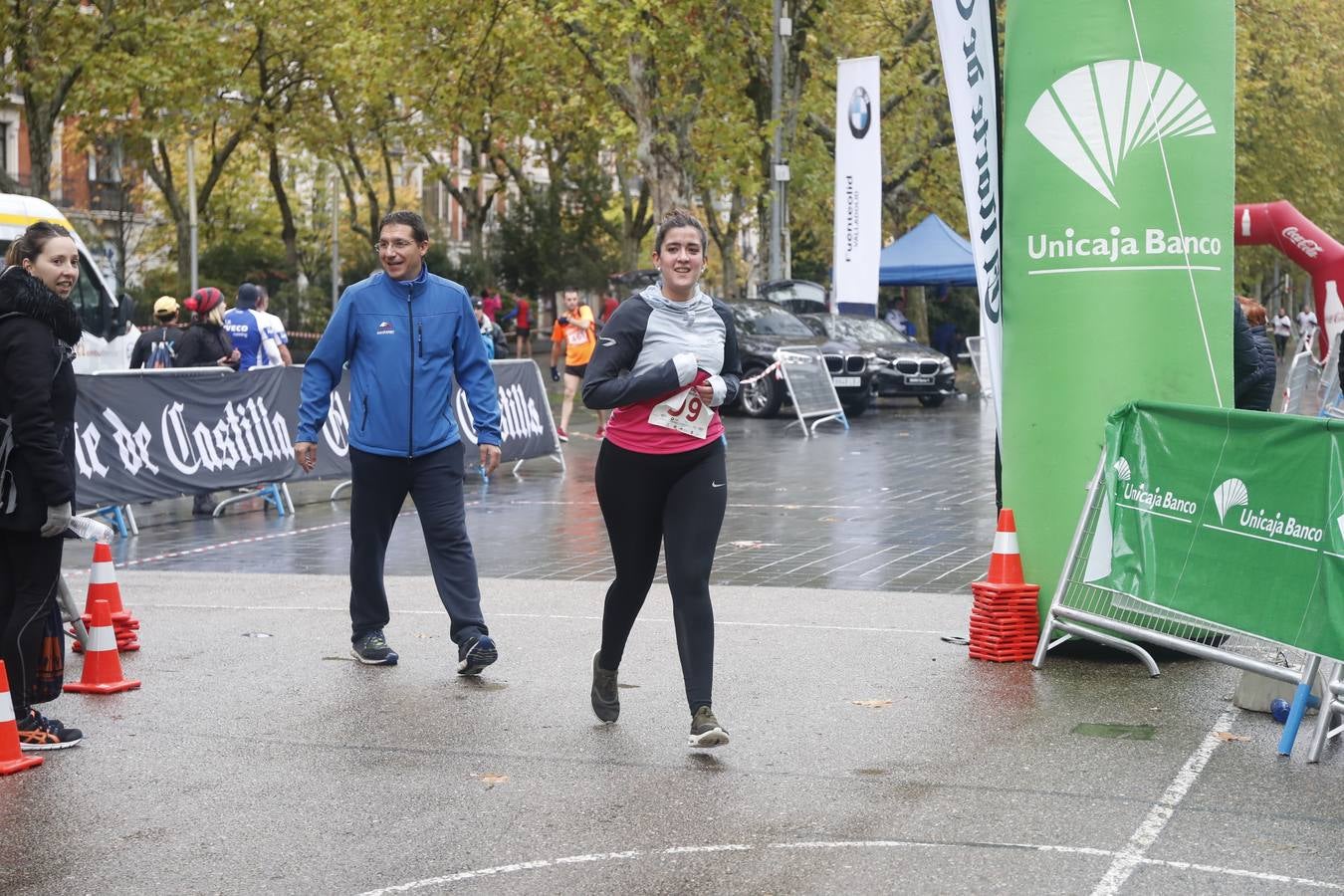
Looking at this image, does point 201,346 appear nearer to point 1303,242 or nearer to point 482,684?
point 482,684

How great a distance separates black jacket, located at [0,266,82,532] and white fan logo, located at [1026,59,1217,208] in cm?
419

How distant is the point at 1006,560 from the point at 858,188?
1923 cm

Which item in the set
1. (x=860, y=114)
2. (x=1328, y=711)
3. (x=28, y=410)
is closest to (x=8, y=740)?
(x=28, y=410)

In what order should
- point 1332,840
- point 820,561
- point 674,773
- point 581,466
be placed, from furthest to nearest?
1. point 581,466
2. point 820,561
3. point 674,773
4. point 1332,840

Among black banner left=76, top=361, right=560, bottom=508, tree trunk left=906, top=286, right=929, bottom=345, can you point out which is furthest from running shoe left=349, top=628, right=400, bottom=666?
tree trunk left=906, top=286, right=929, bottom=345

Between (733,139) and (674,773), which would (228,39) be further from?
(674,773)

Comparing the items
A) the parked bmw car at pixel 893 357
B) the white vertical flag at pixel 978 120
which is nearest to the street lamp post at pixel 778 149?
the parked bmw car at pixel 893 357

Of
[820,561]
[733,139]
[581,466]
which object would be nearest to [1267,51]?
[733,139]

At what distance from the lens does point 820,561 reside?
→ 1120 centimetres

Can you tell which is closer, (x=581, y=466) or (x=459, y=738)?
(x=459, y=738)

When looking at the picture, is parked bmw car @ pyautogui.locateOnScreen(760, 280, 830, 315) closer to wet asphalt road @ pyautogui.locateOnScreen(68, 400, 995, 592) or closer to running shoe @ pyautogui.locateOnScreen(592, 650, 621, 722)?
wet asphalt road @ pyautogui.locateOnScreen(68, 400, 995, 592)

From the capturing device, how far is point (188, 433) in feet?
46.1

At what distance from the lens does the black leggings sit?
6.20m

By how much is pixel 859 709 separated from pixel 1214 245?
2.60 meters
